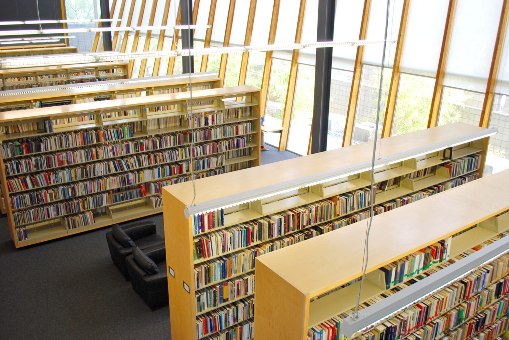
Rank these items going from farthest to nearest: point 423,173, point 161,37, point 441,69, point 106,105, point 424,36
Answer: point 161,37 → point 424,36 → point 441,69 → point 106,105 → point 423,173

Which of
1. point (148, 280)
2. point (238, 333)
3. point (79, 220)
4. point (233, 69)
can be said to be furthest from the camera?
point (233, 69)

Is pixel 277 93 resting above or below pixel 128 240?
above

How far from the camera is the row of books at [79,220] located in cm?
841

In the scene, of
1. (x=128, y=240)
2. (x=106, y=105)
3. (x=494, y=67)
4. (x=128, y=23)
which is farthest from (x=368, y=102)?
(x=128, y=23)

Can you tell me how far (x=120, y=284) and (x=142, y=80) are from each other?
19.6 feet

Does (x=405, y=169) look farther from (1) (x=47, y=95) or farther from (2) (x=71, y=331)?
(1) (x=47, y=95)

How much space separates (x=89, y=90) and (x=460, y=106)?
7.80 m

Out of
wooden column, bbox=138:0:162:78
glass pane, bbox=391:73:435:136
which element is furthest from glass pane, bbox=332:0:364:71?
wooden column, bbox=138:0:162:78

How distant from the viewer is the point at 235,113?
9805 millimetres

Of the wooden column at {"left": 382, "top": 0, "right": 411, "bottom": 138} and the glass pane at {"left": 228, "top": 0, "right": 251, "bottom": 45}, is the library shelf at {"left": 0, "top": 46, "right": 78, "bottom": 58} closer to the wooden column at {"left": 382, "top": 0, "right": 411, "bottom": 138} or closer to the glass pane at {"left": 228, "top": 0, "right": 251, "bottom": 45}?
the glass pane at {"left": 228, "top": 0, "right": 251, "bottom": 45}

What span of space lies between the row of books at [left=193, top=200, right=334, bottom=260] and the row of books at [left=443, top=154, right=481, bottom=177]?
2541mm

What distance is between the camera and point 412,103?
30.9ft

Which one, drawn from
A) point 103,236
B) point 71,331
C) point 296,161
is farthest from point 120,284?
point 296,161

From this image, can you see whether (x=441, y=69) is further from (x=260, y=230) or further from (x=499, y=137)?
(x=260, y=230)
